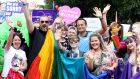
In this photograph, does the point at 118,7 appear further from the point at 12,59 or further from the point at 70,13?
the point at 12,59

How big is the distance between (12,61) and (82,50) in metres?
1.23

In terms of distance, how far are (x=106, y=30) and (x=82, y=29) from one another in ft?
1.49

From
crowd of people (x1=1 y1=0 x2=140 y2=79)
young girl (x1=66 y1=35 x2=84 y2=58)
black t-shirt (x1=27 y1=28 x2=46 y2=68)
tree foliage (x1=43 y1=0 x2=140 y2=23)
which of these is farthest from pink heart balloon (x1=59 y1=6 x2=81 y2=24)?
tree foliage (x1=43 y1=0 x2=140 y2=23)

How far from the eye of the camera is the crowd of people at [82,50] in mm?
6984

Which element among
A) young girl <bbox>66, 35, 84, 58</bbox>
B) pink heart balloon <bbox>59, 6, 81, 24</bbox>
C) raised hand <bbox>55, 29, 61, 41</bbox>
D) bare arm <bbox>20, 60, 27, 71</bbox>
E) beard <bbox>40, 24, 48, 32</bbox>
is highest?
pink heart balloon <bbox>59, 6, 81, 24</bbox>

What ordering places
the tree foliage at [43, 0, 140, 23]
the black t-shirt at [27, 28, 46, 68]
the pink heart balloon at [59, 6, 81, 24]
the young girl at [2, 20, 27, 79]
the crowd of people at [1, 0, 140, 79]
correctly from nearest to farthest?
the crowd of people at [1, 0, 140, 79] → the young girl at [2, 20, 27, 79] → the black t-shirt at [27, 28, 46, 68] → the pink heart balloon at [59, 6, 81, 24] → the tree foliage at [43, 0, 140, 23]

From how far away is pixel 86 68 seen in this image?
706 cm

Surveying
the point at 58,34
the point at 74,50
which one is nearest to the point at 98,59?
the point at 74,50

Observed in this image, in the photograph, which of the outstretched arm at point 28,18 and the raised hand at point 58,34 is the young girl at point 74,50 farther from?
the outstretched arm at point 28,18

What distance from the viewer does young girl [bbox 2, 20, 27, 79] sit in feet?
23.8

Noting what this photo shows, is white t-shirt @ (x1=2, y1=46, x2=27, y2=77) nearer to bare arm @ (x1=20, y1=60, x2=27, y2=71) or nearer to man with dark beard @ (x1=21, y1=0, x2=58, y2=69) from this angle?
bare arm @ (x1=20, y1=60, x2=27, y2=71)

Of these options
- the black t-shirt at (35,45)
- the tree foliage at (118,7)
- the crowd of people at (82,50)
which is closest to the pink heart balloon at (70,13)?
the crowd of people at (82,50)

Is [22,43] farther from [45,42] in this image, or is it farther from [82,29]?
[82,29]

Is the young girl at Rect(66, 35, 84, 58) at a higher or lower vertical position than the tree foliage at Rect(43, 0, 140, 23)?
lower
